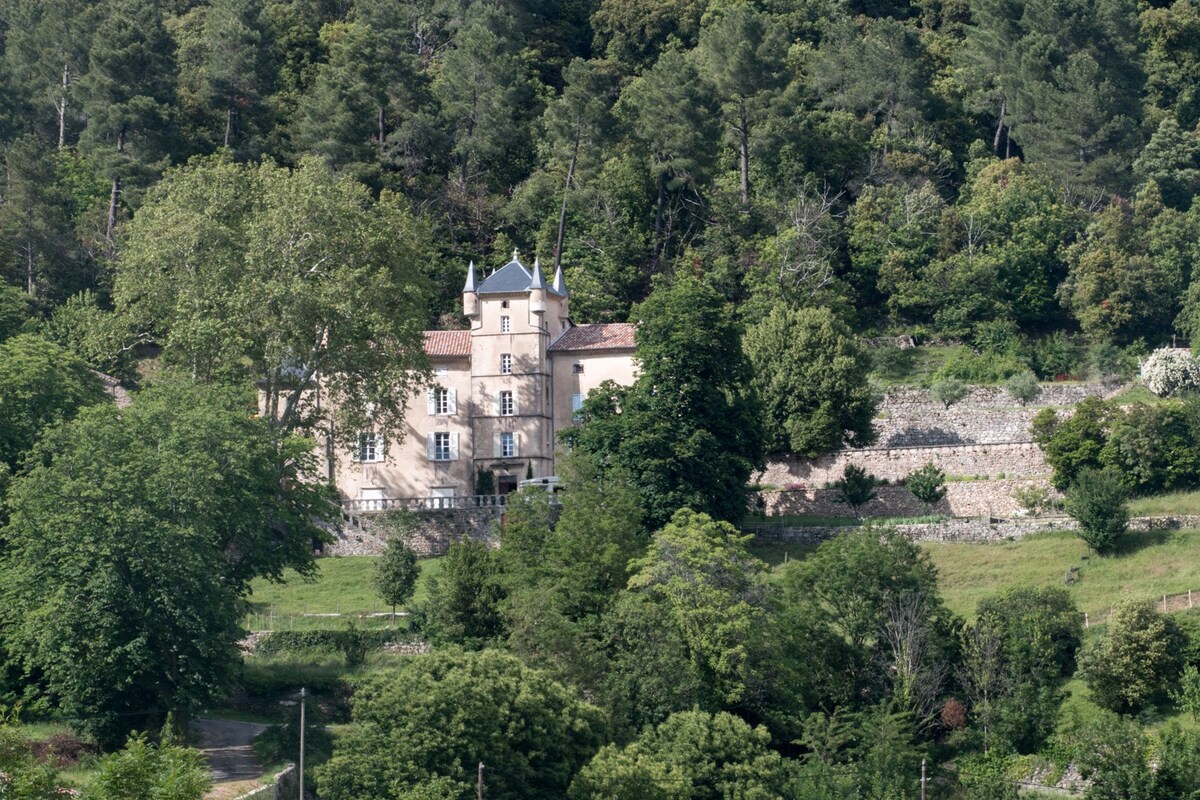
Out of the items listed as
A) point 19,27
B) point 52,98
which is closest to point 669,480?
point 52,98

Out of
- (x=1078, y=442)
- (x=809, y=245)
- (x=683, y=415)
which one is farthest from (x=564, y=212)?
(x=1078, y=442)

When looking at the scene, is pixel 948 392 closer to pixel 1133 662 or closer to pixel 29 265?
pixel 1133 662

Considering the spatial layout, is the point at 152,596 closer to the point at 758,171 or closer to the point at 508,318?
the point at 508,318

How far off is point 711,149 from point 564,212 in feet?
20.3

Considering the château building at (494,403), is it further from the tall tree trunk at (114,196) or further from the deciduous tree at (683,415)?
the tall tree trunk at (114,196)

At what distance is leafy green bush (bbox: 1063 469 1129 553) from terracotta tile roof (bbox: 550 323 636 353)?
17.4m

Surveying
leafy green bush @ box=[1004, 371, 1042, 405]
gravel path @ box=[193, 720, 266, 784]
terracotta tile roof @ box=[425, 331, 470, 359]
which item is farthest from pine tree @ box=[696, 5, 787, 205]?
gravel path @ box=[193, 720, 266, 784]

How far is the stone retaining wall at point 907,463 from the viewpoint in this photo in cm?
7331

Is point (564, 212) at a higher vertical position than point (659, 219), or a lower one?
higher

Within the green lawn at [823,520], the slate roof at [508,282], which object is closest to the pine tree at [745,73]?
the slate roof at [508,282]

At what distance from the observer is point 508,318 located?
77.1 metres

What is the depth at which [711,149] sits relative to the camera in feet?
289

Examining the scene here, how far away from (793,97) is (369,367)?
28.7 meters

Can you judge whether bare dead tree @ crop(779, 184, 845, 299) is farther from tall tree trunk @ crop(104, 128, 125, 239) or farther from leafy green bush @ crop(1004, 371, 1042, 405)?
tall tree trunk @ crop(104, 128, 125, 239)
